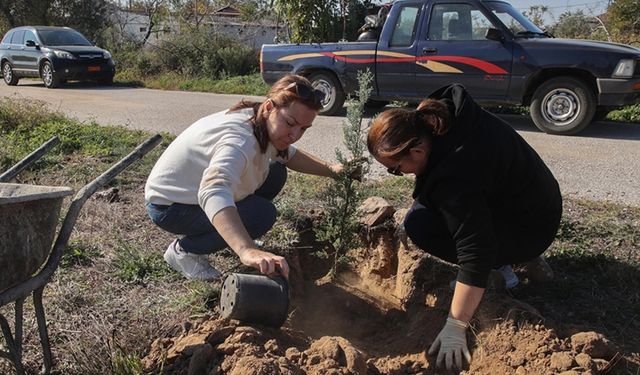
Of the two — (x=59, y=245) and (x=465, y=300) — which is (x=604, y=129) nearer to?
(x=465, y=300)

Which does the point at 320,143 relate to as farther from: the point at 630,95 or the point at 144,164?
the point at 630,95

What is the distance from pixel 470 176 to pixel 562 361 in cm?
88

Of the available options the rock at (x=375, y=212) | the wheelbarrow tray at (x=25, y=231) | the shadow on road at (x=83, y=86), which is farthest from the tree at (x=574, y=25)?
the wheelbarrow tray at (x=25, y=231)

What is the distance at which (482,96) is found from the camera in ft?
28.6

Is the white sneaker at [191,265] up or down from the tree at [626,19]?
down

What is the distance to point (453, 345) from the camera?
2.67m

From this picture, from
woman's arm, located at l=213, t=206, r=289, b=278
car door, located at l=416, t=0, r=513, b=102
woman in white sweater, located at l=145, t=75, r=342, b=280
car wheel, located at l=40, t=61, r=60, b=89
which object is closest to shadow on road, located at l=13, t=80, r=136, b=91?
car wheel, located at l=40, t=61, r=60, b=89

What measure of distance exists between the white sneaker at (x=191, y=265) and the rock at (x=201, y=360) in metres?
0.87

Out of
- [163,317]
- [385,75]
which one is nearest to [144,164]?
[163,317]

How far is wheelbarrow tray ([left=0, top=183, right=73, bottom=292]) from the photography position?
2178 millimetres

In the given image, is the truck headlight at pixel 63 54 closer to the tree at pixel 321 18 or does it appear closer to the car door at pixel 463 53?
the tree at pixel 321 18

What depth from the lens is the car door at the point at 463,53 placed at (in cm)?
841

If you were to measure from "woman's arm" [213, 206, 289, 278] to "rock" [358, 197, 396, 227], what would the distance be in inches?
51.7

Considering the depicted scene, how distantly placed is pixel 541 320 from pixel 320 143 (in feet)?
17.4
